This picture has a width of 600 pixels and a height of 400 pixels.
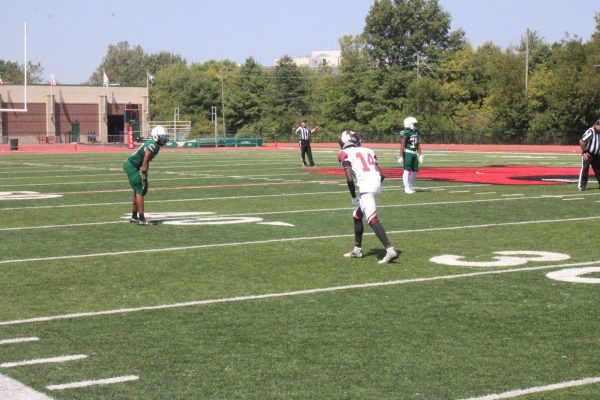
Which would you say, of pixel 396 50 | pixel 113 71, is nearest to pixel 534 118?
pixel 396 50

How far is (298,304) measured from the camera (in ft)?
26.4

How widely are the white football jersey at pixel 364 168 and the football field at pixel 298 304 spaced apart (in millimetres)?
789

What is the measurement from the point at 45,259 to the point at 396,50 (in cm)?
9043

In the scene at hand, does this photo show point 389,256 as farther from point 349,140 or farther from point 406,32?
point 406,32

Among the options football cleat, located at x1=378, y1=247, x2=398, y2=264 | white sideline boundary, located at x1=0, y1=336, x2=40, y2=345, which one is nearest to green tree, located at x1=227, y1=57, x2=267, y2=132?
football cleat, located at x1=378, y1=247, x2=398, y2=264

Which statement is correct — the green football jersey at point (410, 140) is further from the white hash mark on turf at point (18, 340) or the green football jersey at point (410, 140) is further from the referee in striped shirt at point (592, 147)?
the white hash mark on turf at point (18, 340)

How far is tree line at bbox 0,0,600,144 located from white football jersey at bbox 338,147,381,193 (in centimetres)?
5146

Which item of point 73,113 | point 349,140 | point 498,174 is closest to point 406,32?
point 73,113

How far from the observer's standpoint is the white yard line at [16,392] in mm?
5398

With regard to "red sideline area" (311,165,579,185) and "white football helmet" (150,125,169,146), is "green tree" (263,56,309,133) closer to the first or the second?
"red sideline area" (311,165,579,185)

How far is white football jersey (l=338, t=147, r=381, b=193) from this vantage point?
10250mm

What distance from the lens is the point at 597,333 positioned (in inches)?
271

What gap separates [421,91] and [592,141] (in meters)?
61.0

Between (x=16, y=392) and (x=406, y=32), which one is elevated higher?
(x=406, y=32)
